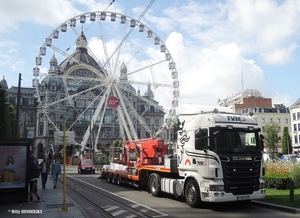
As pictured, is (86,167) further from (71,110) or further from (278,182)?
(71,110)

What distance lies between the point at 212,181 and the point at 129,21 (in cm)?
3184

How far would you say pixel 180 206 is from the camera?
535 inches

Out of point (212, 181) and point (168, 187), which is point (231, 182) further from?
point (168, 187)

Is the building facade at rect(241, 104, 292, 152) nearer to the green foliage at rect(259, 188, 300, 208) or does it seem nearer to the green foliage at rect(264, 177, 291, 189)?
the green foliage at rect(264, 177, 291, 189)

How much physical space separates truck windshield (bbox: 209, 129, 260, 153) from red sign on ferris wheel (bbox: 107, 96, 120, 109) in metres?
27.2

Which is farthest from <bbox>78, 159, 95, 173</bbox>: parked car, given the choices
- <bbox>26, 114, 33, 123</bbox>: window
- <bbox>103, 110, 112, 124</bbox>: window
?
<bbox>26, 114, 33, 123</bbox>: window

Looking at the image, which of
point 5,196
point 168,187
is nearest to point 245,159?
point 168,187

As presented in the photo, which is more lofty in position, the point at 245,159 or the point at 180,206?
the point at 245,159

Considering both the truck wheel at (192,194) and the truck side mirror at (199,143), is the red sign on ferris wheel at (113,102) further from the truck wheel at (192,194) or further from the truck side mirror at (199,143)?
the truck side mirror at (199,143)

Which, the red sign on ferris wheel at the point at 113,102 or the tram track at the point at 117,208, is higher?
the red sign on ferris wheel at the point at 113,102

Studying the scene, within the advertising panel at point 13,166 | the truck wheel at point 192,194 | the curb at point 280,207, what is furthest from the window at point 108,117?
the curb at point 280,207

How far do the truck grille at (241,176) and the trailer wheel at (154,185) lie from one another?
4.78 m

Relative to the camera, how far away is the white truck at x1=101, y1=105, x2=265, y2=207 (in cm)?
1234

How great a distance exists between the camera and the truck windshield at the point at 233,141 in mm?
12625
